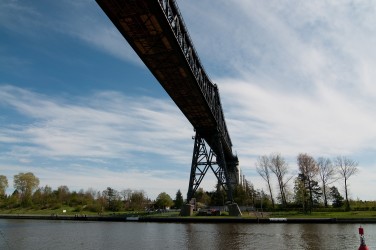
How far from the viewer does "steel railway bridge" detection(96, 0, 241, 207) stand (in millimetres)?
23266

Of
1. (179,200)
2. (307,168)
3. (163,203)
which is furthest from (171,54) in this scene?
(179,200)

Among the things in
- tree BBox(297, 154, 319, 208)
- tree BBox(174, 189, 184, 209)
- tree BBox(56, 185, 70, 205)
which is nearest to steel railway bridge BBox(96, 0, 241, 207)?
tree BBox(297, 154, 319, 208)

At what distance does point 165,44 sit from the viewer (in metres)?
27.5

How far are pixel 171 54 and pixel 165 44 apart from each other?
1.66m

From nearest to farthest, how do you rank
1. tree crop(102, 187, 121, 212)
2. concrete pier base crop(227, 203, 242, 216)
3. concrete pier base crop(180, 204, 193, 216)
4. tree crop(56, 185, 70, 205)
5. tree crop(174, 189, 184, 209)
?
concrete pier base crop(227, 203, 242, 216)
concrete pier base crop(180, 204, 193, 216)
tree crop(102, 187, 121, 212)
tree crop(174, 189, 184, 209)
tree crop(56, 185, 70, 205)

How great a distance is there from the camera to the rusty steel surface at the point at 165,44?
23078mm

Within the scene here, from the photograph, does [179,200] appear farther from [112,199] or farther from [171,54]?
[171,54]

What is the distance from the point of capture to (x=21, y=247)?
856 inches

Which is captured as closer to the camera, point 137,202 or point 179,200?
point 137,202

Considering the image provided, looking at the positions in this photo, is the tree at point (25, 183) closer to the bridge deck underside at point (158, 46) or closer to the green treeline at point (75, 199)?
the green treeline at point (75, 199)

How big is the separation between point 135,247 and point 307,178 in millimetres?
52415

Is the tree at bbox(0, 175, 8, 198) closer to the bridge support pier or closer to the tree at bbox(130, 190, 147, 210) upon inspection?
the tree at bbox(130, 190, 147, 210)

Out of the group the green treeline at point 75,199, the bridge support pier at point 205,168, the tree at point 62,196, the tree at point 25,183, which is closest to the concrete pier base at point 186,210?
the bridge support pier at point 205,168

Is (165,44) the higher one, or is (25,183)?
(165,44)
